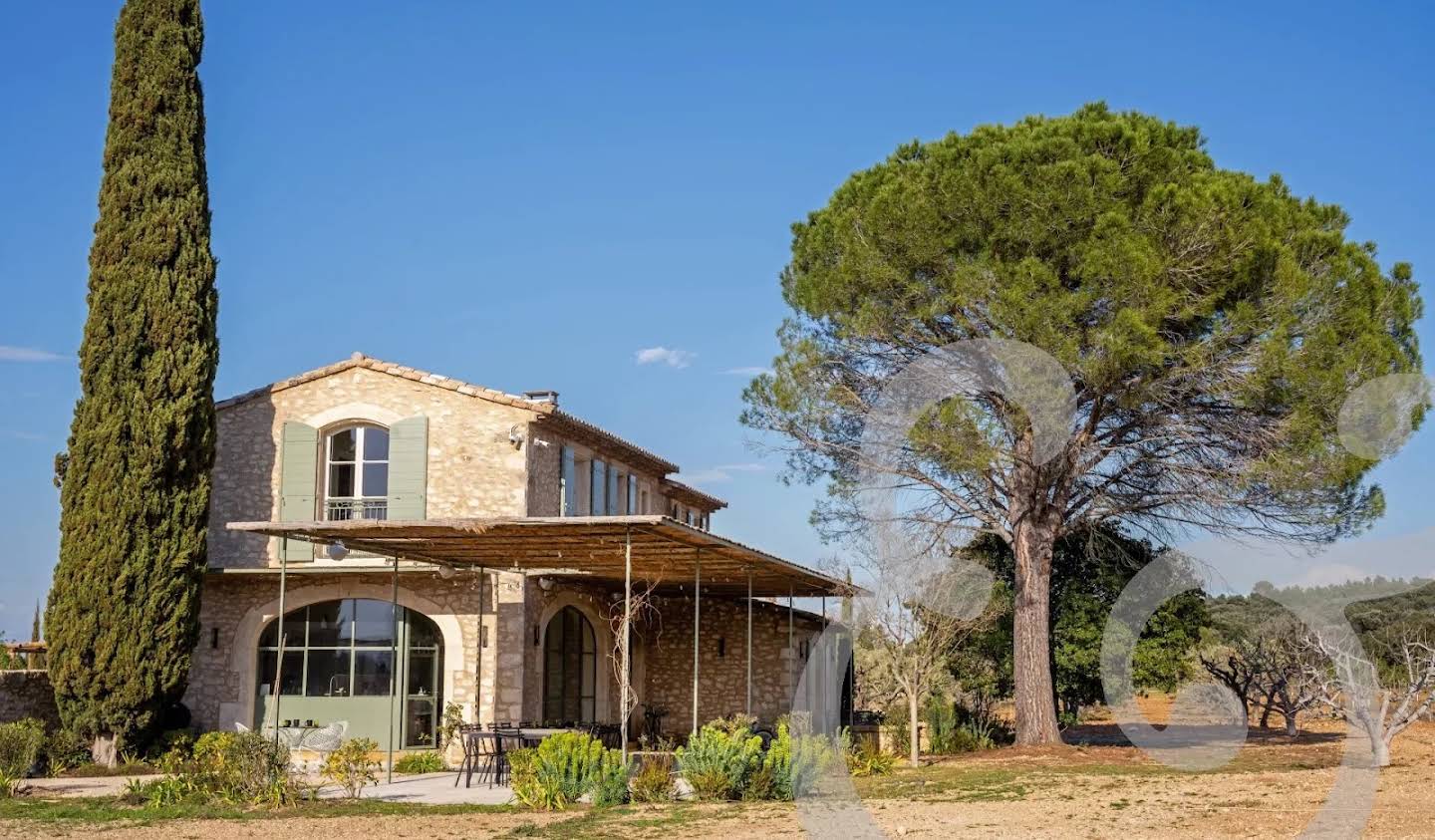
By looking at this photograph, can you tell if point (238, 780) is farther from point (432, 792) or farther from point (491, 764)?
point (491, 764)

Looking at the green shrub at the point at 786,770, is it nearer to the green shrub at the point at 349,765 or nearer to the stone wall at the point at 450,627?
the green shrub at the point at 349,765

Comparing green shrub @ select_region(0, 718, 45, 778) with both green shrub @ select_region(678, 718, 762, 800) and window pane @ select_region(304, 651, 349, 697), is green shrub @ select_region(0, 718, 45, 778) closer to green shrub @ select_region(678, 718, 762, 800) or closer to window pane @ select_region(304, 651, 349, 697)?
window pane @ select_region(304, 651, 349, 697)

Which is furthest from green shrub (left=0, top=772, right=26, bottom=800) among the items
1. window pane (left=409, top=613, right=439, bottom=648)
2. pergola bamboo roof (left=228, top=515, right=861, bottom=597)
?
window pane (left=409, top=613, right=439, bottom=648)

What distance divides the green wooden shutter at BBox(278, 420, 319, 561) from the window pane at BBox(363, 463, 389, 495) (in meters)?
0.65

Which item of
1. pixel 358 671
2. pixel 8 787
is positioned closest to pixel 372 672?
pixel 358 671

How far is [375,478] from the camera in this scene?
18359 millimetres

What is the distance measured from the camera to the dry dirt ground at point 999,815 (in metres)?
10.1

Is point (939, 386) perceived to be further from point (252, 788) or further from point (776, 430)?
point (252, 788)

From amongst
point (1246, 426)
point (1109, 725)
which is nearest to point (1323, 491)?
point (1246, 426)

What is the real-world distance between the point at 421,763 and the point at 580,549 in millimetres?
3999

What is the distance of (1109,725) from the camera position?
26.5 metres

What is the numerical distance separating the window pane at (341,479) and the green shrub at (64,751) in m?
4.30

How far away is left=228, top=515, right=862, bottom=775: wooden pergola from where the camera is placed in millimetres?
12453

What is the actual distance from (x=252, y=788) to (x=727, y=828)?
4.53 meters
